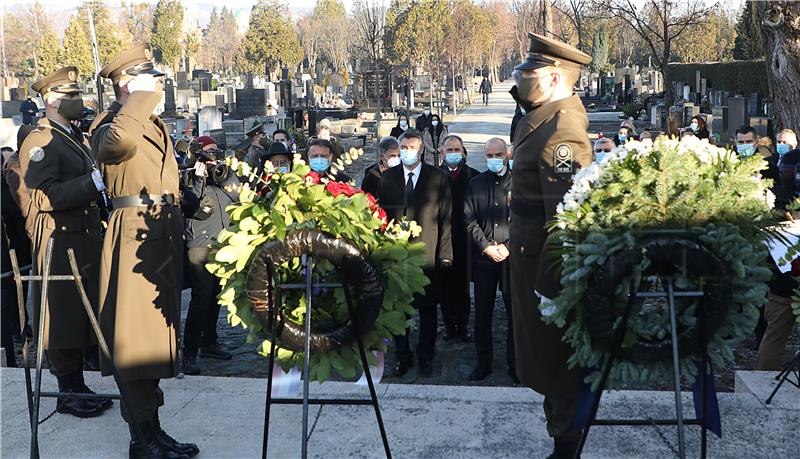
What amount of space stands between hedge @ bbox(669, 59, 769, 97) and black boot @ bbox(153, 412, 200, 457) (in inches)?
793

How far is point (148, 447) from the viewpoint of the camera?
Result: 14.1 ft

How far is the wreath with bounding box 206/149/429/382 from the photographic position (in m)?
3.81

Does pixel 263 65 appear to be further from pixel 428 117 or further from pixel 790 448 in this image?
pixel 790 448

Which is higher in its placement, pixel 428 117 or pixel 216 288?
pixel 428 117

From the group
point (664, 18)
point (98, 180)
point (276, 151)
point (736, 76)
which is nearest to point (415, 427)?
point (98, 180)

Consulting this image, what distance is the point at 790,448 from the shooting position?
4.33m

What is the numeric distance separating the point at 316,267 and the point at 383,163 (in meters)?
3.91

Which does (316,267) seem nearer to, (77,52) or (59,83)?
(59,83)

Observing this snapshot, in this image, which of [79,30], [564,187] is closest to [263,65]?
[79,30]

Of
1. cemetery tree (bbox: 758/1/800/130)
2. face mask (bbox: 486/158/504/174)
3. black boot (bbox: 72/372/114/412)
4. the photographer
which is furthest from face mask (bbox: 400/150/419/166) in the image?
cemetery tree (bbox: 758/1/800/130)

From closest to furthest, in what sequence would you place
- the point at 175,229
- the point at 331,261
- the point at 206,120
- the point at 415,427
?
1. the point at 331,261
2. the point at 175,229
3. the point at 415,427
4. the point at 206,120

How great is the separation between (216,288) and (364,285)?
3364mm

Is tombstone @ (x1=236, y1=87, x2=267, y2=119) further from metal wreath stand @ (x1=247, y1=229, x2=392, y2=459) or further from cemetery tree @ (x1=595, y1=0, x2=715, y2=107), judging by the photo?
metal wreath stand @ (x1=247, y1=229, x2=392, y2=459)

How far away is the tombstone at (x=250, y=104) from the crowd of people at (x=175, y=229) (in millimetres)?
18562
